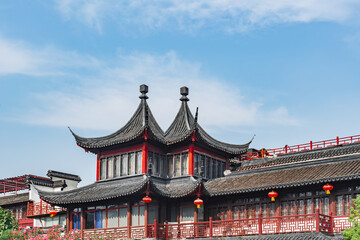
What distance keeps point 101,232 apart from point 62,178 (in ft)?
55.8

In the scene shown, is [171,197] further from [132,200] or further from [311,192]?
[311,192]

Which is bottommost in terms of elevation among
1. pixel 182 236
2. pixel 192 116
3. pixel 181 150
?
pixel 182 236

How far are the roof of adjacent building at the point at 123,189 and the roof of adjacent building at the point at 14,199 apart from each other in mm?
12705

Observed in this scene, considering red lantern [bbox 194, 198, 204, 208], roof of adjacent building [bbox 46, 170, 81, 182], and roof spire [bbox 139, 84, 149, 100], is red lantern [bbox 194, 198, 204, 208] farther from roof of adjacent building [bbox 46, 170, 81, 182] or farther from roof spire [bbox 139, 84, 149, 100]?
roof of adjacent building [bbox 46, 170, 81, 182]

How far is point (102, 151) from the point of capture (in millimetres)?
37000

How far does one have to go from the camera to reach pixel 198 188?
31.8 metres

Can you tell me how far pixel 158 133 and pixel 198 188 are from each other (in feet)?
21.1

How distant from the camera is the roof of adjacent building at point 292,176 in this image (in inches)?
1137

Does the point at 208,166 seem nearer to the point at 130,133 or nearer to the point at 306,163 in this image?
the point at 130,133

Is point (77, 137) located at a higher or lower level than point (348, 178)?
higher

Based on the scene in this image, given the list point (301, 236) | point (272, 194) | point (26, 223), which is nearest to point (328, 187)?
point (301, 236)

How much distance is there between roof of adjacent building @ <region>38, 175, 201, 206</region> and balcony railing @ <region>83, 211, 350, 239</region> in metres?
1.77

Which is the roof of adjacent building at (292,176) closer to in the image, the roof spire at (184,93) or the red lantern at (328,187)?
the red lantern at (328,187)

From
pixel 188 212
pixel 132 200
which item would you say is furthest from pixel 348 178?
pixel 132 200
